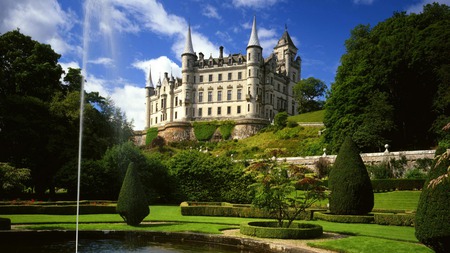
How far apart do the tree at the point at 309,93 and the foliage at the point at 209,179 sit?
53546 mm

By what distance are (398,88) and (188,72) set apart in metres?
42.8

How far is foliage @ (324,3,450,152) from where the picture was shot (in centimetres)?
3581

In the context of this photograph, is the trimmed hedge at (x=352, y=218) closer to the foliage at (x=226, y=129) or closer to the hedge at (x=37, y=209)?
the hedge at (x=37, y=209)

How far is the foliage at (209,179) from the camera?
29219 mm

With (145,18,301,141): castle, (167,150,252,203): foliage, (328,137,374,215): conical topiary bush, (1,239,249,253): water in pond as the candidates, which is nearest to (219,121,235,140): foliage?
(145,18,301,141): castle

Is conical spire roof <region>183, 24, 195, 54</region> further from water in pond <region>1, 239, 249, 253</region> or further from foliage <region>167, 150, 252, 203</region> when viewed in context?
water in pond <region>1, 239, 249, 253</region>

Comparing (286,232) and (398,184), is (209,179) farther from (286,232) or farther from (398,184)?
(286,232)

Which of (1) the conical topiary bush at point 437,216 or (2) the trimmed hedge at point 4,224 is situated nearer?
(1) the conical topiary bush at point 437,216

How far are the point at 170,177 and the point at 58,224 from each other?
15.0m

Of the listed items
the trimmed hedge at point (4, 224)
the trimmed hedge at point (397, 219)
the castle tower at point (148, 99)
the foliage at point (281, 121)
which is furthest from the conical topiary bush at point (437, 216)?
the castle tower at point (148, 99)

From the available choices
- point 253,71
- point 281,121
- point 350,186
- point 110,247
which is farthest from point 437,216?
point 253,71

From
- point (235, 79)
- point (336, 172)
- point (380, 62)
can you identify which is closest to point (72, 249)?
point (336, 172)

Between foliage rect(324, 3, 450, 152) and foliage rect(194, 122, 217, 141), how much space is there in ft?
92.1

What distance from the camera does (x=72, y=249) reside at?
11.4m
